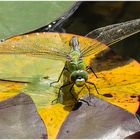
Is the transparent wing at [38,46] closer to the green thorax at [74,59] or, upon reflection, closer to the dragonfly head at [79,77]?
the green thorax at [74,59]

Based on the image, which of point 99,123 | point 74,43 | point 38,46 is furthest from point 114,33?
point 99,123

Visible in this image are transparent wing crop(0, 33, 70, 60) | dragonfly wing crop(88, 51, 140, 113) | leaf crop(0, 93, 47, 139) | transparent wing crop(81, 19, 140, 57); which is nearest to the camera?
leaf crop(0, 93, 47, 139)

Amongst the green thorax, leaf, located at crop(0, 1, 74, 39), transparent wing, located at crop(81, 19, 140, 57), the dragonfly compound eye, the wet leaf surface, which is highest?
leaf, located at crop(0, 1, 74, 39)

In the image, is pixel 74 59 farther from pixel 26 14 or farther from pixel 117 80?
pixel 26 14

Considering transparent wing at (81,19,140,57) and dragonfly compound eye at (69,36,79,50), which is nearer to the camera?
dragonfly compound eye at (69,36,79,50)

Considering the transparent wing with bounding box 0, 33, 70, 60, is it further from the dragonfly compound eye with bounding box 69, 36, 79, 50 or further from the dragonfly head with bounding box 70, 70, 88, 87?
the dragonfly head with bounding box 70, 70, 88, 87

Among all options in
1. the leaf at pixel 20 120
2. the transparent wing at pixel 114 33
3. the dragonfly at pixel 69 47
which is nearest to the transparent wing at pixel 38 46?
the dragonfly at pixel 69 47

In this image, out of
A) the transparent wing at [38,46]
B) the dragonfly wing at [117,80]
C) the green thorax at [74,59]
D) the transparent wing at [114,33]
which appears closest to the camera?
the dragonfly wing at [117,80]

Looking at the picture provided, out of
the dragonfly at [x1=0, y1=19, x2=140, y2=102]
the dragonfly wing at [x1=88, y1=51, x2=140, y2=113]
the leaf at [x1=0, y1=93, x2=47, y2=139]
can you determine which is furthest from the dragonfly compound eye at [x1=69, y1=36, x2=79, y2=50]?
the leaf at [x1=0, y1=93, x2=47, y2=139]
